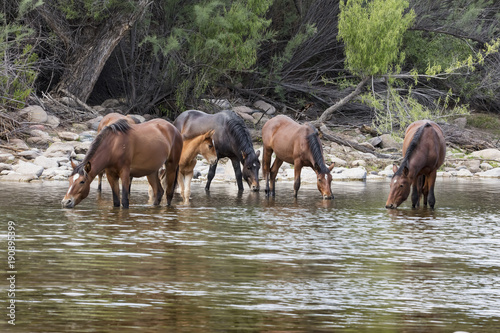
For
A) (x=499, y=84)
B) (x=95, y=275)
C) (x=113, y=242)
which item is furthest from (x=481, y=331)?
(x=499, y=84)

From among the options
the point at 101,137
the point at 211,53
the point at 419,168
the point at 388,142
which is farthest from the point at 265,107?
the point at 101,137

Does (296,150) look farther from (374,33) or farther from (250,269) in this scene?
(374,33)

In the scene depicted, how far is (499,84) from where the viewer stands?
30.8 meters

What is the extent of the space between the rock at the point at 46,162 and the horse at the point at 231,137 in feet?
13.9

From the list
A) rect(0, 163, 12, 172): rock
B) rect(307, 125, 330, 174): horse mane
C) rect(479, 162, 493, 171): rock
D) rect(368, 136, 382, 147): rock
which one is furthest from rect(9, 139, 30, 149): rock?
rect(479, 162, 493, 171): rock

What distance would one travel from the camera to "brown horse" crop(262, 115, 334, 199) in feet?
46.9

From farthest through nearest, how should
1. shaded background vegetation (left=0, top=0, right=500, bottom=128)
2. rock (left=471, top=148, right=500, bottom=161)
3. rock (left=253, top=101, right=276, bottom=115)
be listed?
rock (left=253, top=101, right=276, bottom=115) → rock (left=471, top=148, right=500, bottom=161) → shaded background vegetation (left=0, top=0, right=500, bottom=128)

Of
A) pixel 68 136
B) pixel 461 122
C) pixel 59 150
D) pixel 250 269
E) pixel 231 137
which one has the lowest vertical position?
pixel 250 269

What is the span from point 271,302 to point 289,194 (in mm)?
9986

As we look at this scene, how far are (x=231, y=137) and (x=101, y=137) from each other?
16.7 feet

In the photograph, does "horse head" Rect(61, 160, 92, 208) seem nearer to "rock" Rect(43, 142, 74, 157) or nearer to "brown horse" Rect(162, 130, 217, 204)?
"brown horse" Rect(162, 130, 217, 204)

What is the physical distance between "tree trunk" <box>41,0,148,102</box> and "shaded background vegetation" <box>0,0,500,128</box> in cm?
3

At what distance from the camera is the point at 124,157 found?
1107 cm

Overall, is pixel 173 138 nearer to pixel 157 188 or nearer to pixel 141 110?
pixel 157 188
